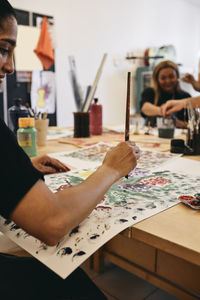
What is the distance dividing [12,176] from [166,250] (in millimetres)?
307

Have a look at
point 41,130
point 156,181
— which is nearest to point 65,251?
point 156,181

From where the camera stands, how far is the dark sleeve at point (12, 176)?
19.0 inches

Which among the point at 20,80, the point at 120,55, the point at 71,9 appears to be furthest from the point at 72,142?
the point at 120,55

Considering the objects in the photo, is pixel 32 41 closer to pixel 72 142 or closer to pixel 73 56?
pixel 73 56

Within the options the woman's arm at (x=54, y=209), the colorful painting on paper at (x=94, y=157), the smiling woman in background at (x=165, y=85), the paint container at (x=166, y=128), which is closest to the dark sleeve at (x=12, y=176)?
the woman's arm at (x=54, y=209)

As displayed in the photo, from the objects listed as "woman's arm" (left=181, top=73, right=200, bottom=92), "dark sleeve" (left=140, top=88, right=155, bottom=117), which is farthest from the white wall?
"woman's arm" (left=181, top=73, right=200, bottom=92)

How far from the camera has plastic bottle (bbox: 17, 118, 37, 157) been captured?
1.15 m

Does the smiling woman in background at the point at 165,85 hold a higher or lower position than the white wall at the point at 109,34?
lower

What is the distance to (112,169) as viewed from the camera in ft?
2.26

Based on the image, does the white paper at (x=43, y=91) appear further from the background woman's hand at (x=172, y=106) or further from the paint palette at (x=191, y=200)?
the paint palette at (x=191, y=200)

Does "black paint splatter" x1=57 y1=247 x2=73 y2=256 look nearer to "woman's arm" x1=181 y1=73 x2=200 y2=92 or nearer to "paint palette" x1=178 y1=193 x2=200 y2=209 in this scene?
"paint palette" x1=178 y1=193 x2=200 y2=209

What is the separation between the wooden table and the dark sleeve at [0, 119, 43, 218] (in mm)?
222

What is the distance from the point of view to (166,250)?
1.70 feet

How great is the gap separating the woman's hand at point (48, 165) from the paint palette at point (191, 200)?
42 centimetres
